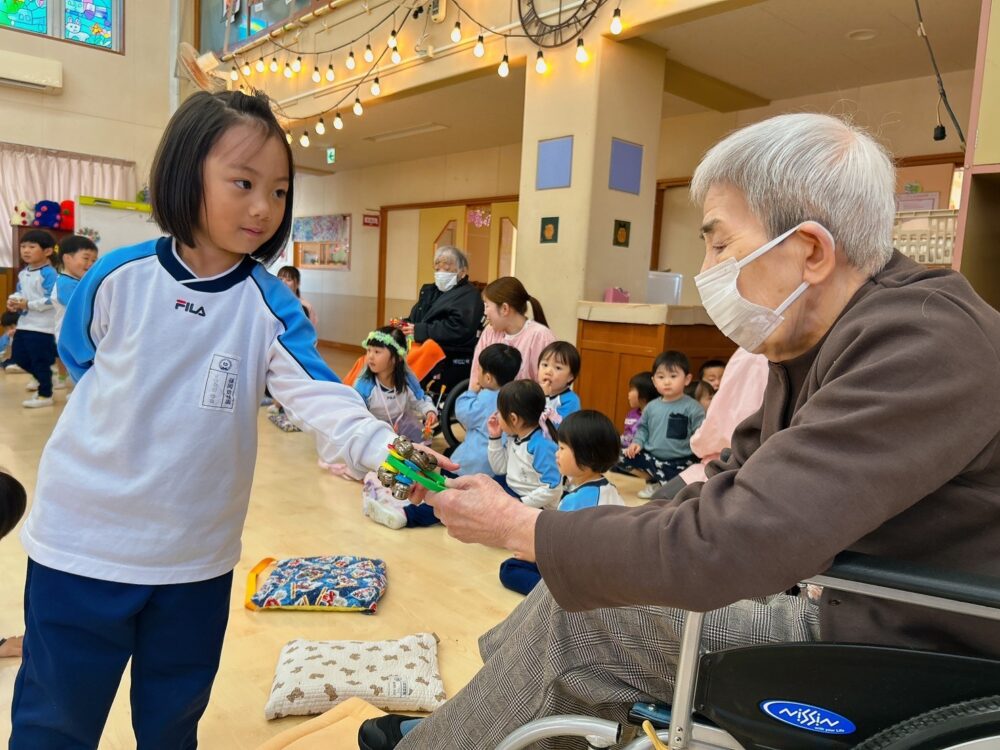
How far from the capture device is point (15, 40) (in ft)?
28.3

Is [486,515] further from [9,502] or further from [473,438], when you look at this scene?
[473,438]

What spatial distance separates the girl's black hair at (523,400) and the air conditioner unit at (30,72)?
8802mm

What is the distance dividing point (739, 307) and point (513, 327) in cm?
322

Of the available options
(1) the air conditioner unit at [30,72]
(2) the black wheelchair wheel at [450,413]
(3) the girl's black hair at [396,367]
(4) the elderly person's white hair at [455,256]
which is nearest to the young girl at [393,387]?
(3) the girl's black hair at [396,367]

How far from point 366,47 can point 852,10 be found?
4155 millimetres

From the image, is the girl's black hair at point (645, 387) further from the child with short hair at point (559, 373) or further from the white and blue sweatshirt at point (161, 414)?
the white and blue sweatshirt at point (161, 414)

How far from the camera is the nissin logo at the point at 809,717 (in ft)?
2.34

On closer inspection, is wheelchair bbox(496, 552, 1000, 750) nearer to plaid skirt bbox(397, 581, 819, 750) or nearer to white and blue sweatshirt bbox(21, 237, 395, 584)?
plaid skirt bbox(397, 581, 819, 750)

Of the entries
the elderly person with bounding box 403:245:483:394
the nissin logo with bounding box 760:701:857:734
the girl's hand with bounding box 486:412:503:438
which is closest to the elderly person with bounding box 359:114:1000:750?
the nissin logo with bounding box 760:701:857:734

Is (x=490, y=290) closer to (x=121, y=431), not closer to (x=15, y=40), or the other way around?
(x=121, y=431)

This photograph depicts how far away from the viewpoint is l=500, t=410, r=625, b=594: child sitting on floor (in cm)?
225

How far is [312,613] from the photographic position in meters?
2.06

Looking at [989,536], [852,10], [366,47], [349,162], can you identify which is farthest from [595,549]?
[349,162]

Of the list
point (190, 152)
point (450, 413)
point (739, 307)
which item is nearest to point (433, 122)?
point (450, 413)
